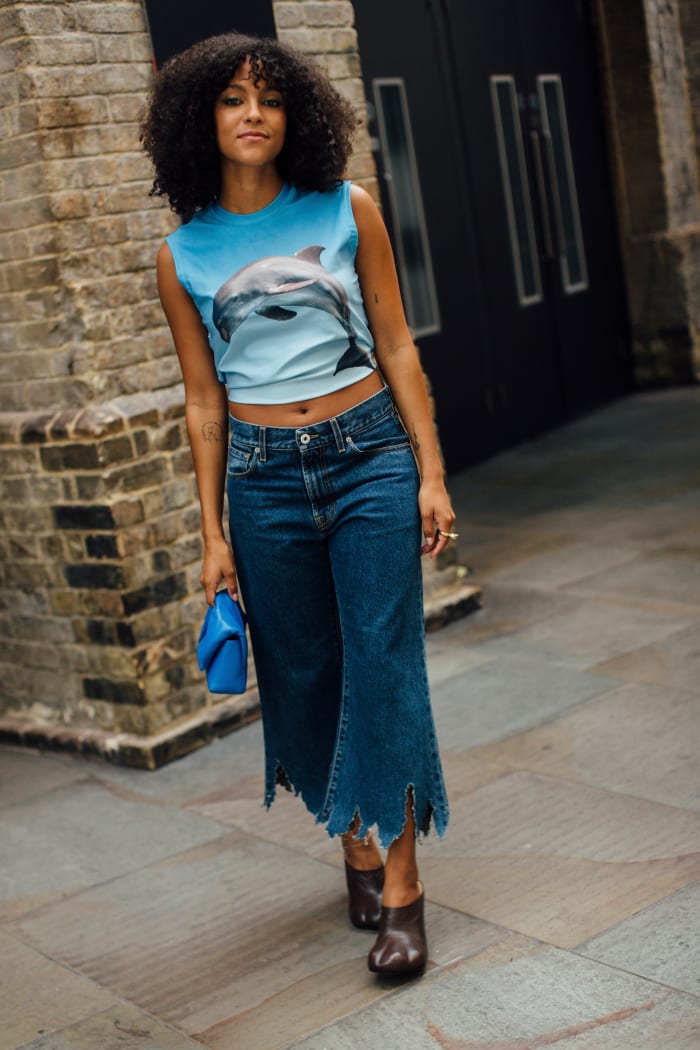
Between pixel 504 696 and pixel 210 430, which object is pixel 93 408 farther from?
pixel 504 696

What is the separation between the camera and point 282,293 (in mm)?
2811

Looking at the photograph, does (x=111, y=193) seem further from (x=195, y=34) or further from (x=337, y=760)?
(x=337, y=760)

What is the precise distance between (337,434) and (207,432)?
0.35m

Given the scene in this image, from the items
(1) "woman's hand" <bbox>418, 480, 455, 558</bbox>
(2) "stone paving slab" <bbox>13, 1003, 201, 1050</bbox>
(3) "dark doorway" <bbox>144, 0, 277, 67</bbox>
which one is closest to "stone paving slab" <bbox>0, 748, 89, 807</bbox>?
(2) "stone paving slab" <bbox>13, 1003, 201, 1050</bbox>

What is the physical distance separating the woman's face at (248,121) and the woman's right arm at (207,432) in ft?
1.07

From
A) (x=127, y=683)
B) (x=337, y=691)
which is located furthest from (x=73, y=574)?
(x=337, y=691)

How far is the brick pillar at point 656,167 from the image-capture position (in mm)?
10406

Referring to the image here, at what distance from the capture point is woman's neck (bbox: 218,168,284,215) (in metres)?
2.93

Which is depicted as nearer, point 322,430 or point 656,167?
point 322,430

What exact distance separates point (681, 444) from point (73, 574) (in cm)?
500

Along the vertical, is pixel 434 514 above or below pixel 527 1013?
above

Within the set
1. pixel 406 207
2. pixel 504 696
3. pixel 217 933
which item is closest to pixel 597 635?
pixel 504 696

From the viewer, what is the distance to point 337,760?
10.0 ft

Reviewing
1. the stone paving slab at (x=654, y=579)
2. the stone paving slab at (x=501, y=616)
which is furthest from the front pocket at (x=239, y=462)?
the stone paving slab at (x=654, y=579)
